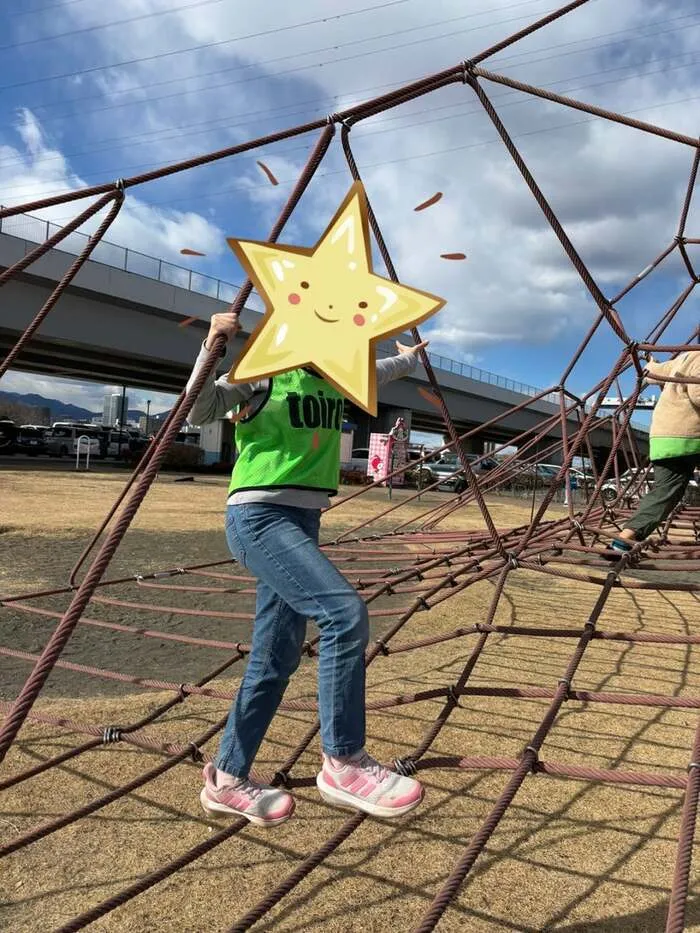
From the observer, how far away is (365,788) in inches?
58.3

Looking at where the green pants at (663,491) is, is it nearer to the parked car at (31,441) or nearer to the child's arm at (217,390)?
the child's arm at (217,390)

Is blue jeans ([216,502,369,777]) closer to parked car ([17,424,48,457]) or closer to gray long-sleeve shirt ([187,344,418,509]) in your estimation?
gray long-sleeve shirt ([187,344,418,509])

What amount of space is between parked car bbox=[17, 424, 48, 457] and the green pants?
26.6 metres

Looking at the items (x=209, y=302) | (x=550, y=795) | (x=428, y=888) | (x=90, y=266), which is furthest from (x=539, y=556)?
(x=209, y=302)

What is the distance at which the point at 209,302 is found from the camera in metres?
19.5

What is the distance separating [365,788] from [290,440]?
76 centimetres

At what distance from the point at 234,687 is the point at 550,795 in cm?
143

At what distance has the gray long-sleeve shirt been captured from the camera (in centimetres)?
149

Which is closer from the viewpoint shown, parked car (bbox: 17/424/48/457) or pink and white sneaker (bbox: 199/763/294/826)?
pink and white sneaker (bbox: 199/763/294/826)

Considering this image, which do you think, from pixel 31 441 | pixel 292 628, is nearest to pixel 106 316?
pixel 31 441

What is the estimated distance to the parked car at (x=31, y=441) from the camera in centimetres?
2650

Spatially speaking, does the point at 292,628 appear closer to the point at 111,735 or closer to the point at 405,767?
the point at 405,767

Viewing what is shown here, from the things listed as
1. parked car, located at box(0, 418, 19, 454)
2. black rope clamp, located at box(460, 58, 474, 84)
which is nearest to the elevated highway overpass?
parked car, located at box(0, 418, 19, 454)

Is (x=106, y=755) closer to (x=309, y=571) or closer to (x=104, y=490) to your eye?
(x=309, y=571)
